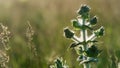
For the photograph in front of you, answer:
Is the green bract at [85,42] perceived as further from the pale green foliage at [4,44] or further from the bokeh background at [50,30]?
the pale green foliage at [4,44]

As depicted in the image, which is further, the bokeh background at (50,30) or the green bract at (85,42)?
the bokeh background at (50,30)

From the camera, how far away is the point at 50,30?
6.16 m

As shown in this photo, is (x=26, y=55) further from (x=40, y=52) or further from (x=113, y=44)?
(x=113, y=44)

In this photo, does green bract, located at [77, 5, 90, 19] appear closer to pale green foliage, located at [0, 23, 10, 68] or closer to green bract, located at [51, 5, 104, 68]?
green bract, located at [51, 5, 104, 68]

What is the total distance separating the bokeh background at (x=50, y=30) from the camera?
164 inches

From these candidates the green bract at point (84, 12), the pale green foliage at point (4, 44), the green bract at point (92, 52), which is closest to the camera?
the green bract at point (92, 52)

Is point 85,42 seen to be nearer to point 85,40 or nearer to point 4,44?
point 85,40

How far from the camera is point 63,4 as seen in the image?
8.72 metres

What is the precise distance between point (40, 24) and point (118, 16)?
1293mm

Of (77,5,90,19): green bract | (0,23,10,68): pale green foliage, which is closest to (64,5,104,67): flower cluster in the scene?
A: (77,5,90,19): green bract

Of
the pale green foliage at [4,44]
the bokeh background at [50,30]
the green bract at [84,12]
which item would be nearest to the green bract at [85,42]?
the green bract at [84,12]

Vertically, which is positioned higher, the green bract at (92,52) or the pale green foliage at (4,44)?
the pale green foliage at (4,44)

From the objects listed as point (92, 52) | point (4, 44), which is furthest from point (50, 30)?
point (92, 52)

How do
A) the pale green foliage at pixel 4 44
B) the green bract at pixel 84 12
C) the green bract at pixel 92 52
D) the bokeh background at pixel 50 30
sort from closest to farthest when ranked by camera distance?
1. the green bract at pixel 92 52
2. the green bract at pixel 84 12
3. the pale green foliage at pixel 4 44
4. the bokeh background at pixel 50 30
